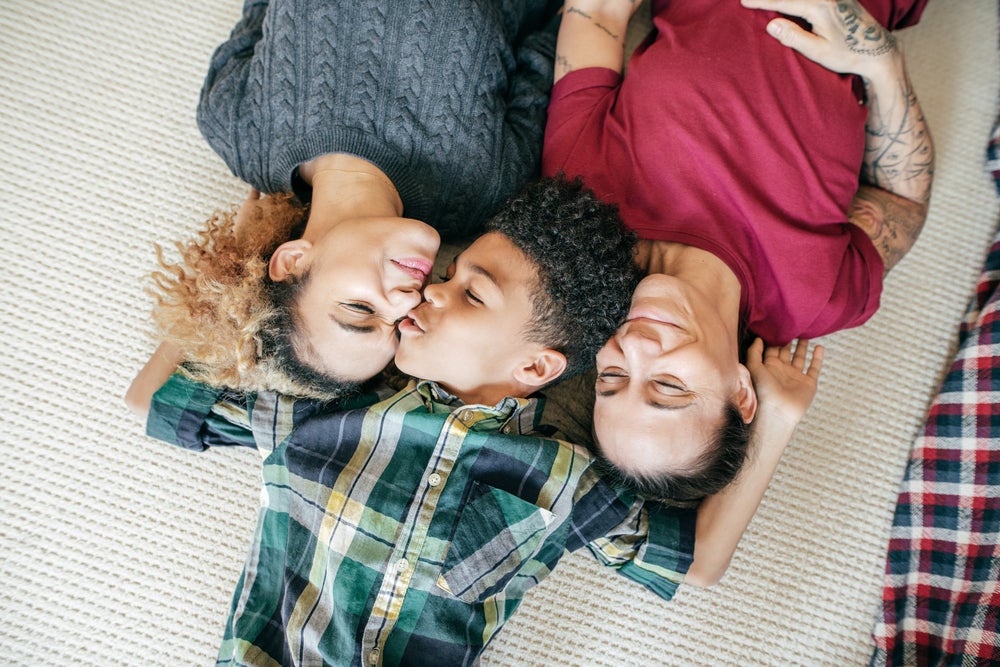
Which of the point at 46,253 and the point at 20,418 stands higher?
the point at 46,253

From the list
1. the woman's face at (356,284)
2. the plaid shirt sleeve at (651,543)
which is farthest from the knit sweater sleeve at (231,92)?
the plaid shirt sleeve at (651,543)

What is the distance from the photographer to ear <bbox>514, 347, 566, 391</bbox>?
1091mm

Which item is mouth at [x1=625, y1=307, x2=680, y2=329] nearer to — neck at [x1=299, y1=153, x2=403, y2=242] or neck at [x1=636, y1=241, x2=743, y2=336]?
neck at [x1=636, y1=241, x2=743, y2=336]

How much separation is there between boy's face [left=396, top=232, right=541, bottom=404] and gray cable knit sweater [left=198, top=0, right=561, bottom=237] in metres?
0.19

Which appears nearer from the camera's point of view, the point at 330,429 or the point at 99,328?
the point at 330,429

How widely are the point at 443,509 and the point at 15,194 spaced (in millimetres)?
1085

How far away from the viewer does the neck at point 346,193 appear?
3.67 feet

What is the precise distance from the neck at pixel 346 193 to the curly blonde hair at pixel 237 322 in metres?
0.11

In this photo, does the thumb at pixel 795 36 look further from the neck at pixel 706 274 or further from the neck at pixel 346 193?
the neck at pixel 346 193

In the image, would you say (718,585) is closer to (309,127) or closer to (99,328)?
(309,127)

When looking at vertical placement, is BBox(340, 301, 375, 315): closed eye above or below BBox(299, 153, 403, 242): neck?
below

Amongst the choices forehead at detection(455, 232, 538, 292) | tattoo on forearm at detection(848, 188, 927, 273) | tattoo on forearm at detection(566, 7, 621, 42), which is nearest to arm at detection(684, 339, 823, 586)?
tattoo on forearm at detection(848, 188, 927, 273)

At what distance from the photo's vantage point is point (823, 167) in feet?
3.82

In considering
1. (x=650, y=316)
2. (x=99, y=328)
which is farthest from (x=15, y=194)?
(x=650, y=316)
